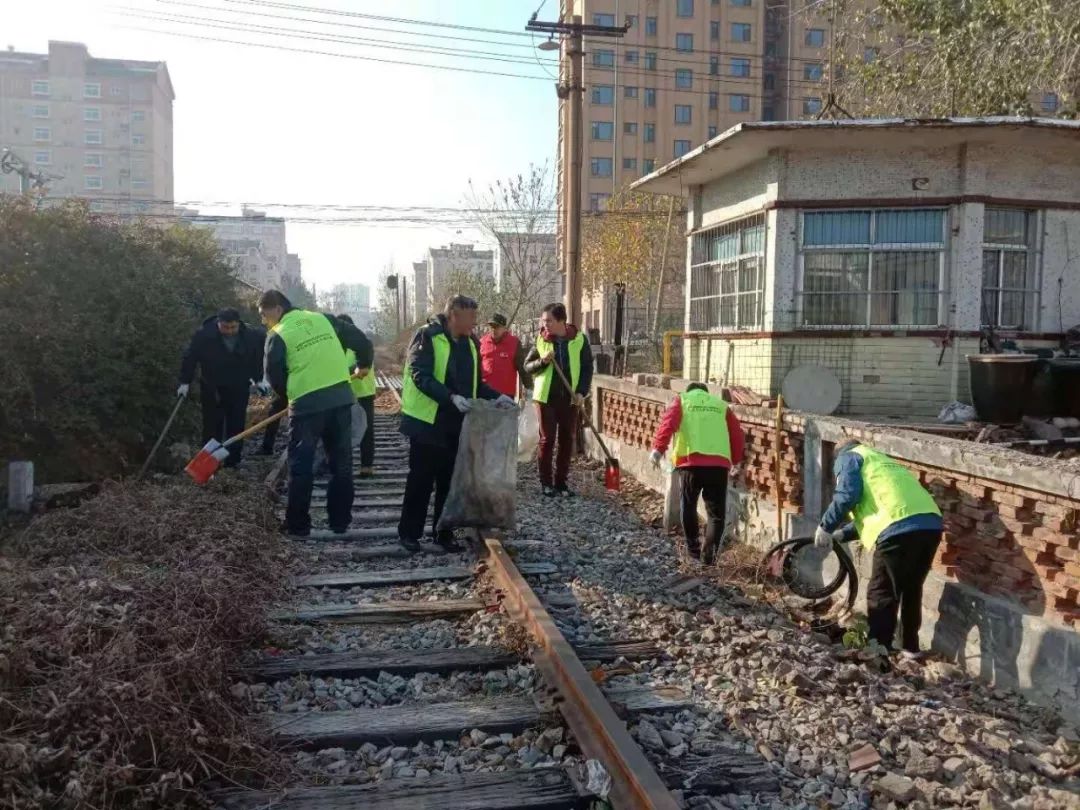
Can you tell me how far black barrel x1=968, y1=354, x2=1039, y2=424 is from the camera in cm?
933

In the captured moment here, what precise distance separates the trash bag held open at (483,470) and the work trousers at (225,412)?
380 centimetres

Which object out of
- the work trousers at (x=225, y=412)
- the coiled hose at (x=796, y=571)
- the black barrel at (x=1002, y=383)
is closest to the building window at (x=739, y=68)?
the black barrel at (x=1002, y=383)

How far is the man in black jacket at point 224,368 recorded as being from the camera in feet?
30.6

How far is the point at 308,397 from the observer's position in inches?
271

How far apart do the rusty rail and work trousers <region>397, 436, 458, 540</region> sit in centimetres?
172

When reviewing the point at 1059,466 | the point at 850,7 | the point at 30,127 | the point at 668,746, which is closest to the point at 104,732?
the point at 668,746

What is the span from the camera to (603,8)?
6062cm

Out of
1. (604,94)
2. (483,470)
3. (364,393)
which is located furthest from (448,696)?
(604,94)

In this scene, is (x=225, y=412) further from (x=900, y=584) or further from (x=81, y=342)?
(x=900, y=584)

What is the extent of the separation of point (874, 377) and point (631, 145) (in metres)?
57.4

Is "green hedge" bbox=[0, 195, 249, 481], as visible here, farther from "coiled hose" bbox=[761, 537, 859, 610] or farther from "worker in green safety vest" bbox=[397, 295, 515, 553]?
"coiled hose" bbox=[761, 537, 859, 610]

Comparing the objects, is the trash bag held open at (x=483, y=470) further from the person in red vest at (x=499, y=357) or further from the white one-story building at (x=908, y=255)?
the white one-story building at (x=908, y=255)

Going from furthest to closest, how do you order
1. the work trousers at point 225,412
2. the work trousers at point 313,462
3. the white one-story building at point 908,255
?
the white one-story building at point 908,255 < the work trousers at point 225,412 < the work trousers at point 313,462

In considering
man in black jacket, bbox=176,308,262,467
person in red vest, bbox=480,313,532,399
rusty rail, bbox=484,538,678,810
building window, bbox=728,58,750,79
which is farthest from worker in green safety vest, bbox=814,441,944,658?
building window, bbox=728,58,750,79
